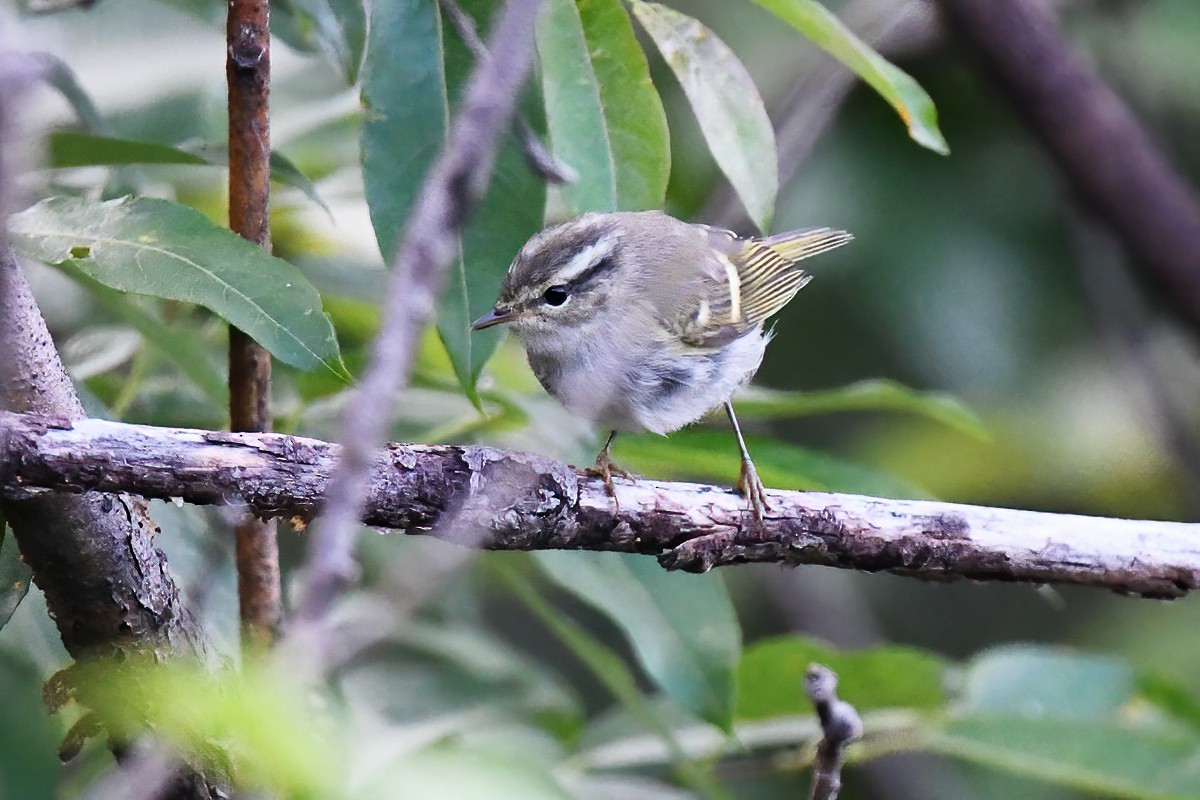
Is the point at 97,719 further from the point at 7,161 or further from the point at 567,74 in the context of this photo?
the point at 7,161

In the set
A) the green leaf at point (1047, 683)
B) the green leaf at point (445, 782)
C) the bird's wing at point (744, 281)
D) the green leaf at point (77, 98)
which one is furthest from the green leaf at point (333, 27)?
the green leaf at point (1047, 683)

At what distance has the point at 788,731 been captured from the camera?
2703mm

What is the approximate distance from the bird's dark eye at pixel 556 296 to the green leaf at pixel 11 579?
127 centimetres

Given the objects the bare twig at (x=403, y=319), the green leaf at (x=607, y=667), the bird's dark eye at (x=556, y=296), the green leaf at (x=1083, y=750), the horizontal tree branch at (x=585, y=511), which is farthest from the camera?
the bird's dark eye at (x=556, y=296)

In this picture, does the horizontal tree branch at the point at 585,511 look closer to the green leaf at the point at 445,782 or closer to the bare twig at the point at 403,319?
the green leaf at the point at 445,782

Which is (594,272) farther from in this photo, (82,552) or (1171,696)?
(1171,696)

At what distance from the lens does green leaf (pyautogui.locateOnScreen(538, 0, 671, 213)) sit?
6.23 feet

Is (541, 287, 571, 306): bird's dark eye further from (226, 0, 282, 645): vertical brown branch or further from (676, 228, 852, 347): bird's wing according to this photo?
(226, 0, 282, 645): vertical brown branch

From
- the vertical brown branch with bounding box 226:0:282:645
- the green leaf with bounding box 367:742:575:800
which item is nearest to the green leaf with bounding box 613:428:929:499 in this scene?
the vertical brown branch with bounding box 226:0:282:645

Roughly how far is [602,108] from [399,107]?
314mm

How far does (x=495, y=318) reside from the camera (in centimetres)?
236

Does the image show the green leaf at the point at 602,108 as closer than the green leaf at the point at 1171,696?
Yes

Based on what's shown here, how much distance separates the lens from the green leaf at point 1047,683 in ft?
8.84

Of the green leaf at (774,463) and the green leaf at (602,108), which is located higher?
the green leaf at (602,108)
